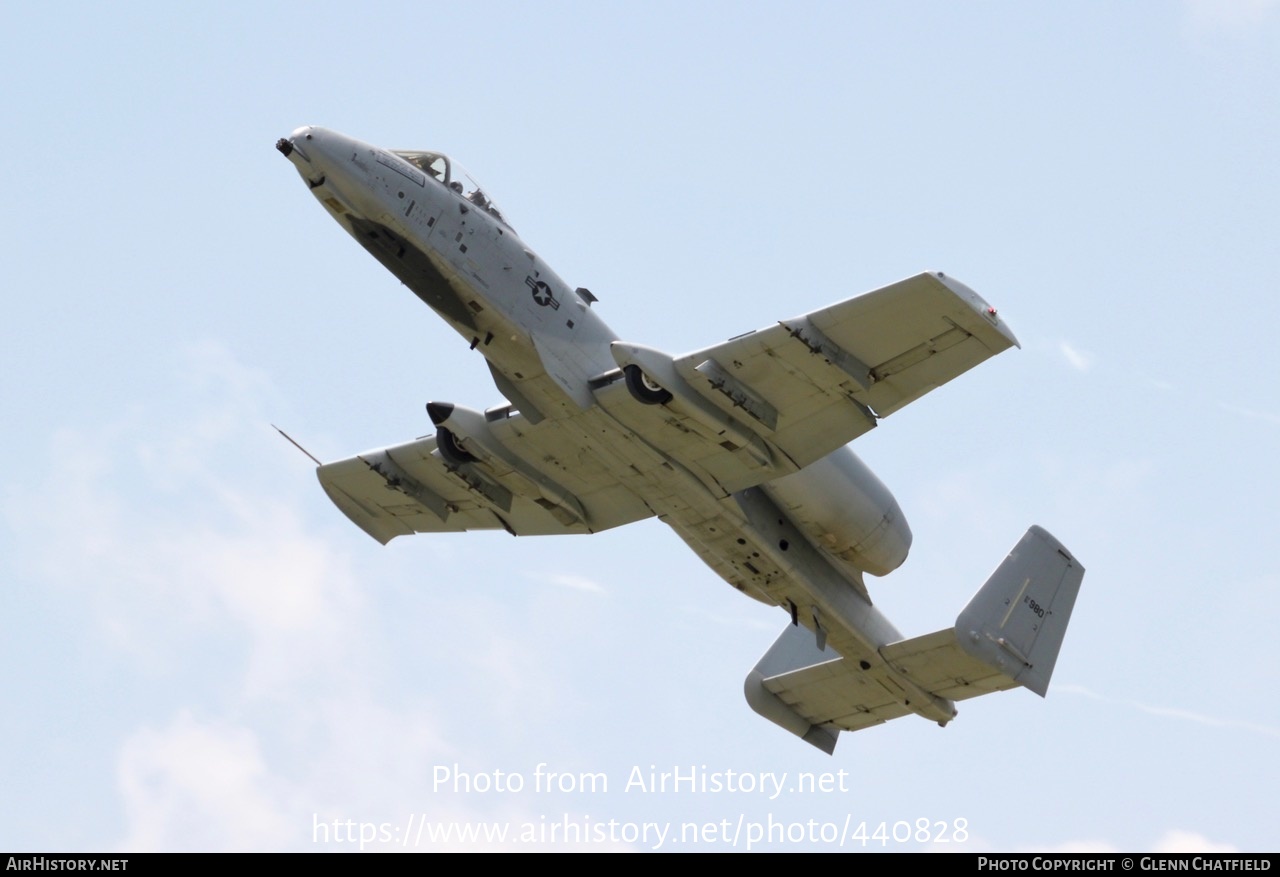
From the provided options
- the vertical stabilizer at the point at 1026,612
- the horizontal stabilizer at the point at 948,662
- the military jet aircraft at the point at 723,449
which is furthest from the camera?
the horizontal stabilizer at the point at 948,662

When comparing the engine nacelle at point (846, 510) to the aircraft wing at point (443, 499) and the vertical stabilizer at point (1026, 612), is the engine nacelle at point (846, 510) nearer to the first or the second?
the vertical stabilizer at point (1026, 612)

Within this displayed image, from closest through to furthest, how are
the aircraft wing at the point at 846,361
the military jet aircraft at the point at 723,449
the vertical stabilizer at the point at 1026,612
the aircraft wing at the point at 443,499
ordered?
1. the aircraft wing at the point at 846,361
2. the military jet aircraft at the point at 723,449
3. the aircraft wing at the point at 443,499
4. the vertical stabilizer at the point at 1026,612

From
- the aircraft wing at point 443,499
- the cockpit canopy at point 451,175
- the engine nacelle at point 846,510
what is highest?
the cockpit canopy at point 451,175

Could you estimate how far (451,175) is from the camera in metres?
26.1

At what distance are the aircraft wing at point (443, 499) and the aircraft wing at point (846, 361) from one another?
13.9ft

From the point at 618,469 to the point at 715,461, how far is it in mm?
1666

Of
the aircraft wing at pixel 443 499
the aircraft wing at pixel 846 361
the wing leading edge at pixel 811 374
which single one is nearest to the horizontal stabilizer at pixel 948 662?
the aircraft wing at pixel 443 499

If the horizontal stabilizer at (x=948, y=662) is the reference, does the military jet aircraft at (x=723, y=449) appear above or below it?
above

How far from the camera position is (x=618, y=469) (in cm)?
2739

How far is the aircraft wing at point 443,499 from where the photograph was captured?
29500 millimetres

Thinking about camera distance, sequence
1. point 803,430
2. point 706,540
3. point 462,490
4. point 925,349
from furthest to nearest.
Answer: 1. point 462,490
2. point 706,540
3. point 803,430
4. point 925,349

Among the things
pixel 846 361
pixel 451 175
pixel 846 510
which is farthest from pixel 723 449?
pixel 451 175
